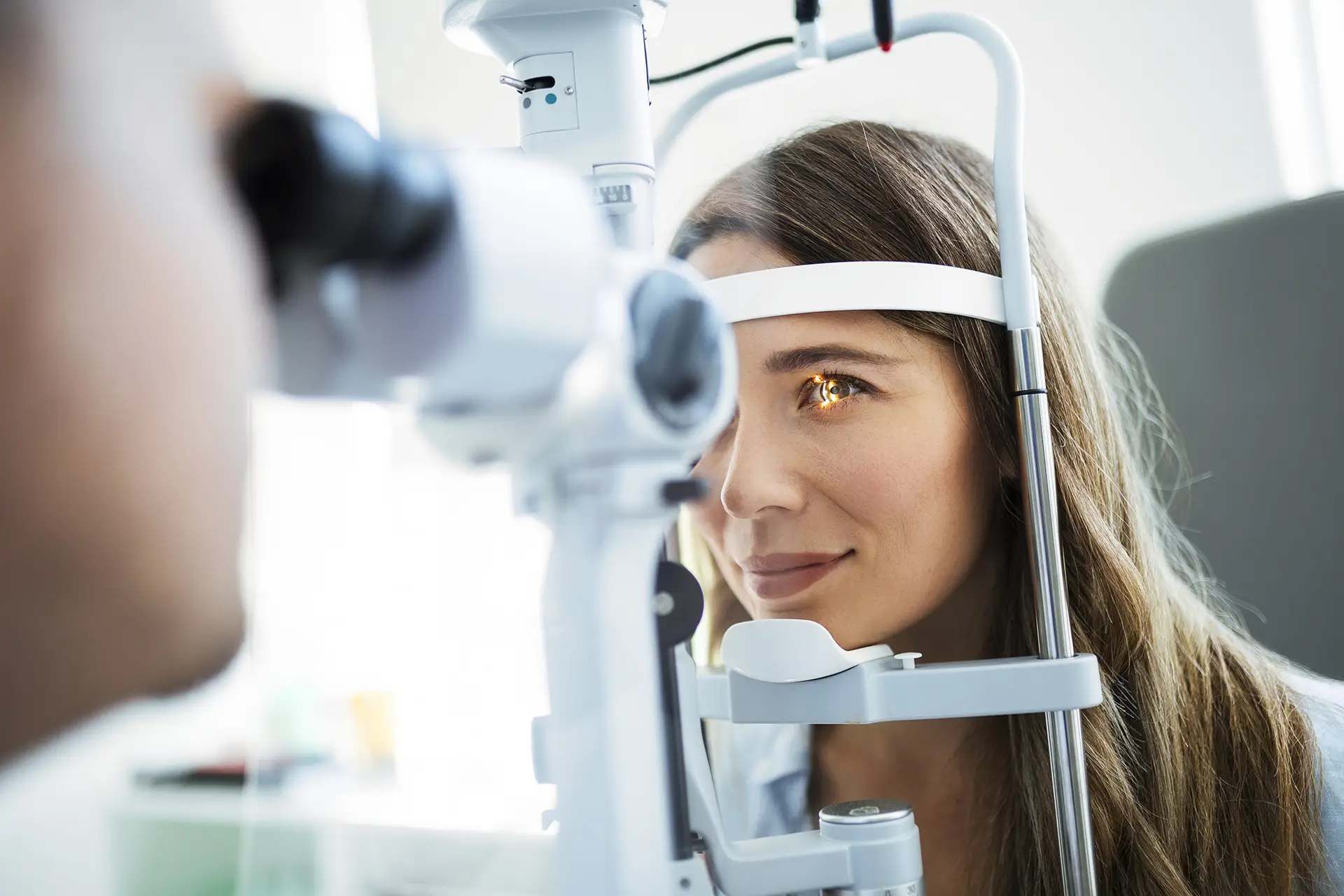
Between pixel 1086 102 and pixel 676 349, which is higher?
pixel 1086 102

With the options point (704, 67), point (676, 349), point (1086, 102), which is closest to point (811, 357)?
point (704, 67)

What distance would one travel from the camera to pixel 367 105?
0.61 meters

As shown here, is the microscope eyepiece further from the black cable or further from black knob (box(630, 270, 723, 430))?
the black cable

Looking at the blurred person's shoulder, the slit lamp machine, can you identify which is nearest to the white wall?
the slit lamp machine

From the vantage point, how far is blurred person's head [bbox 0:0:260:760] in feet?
0.70

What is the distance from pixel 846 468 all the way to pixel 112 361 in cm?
61

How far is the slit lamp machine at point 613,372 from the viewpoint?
289 mm

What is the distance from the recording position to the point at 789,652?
2.13 feet

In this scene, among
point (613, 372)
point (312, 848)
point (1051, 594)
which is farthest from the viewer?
point (1051, 594)

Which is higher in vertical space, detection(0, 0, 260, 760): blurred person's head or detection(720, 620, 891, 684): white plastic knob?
detection(0, 0, 260, 760): blurred person's head

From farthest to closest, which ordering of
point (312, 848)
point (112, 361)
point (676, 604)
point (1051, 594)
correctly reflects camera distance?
point (1051, 594) < point (312, 848) < point (676, 604) < point (112, 361)

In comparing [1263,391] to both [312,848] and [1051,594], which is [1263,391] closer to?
[1051,594]

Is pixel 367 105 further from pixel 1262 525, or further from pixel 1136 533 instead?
pixel 1262 525

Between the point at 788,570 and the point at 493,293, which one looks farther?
the point at 788,570
